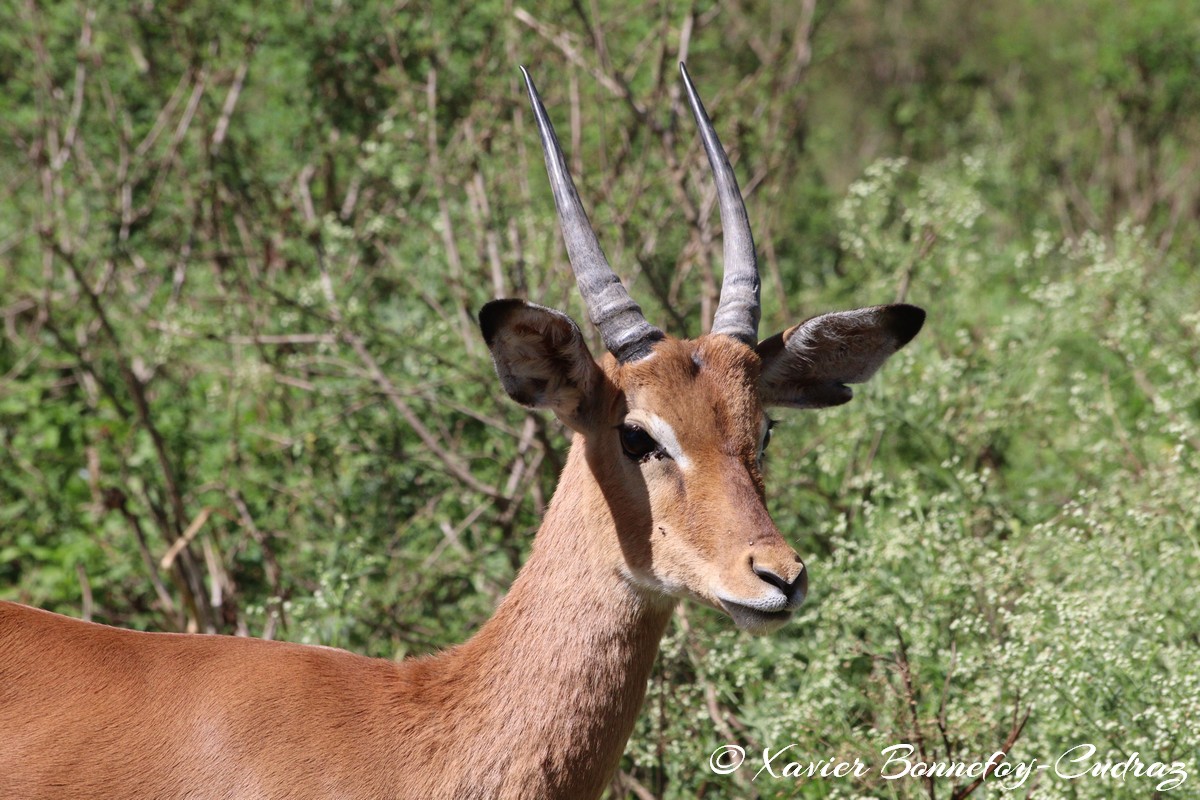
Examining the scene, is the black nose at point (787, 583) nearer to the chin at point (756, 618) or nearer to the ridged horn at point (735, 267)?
the chin at point (756, 618)

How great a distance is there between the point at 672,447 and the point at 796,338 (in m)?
0.69

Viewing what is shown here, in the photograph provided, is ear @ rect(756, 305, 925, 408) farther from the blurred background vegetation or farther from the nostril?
the blurred background vegetation

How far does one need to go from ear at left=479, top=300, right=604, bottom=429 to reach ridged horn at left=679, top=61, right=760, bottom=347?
1.54 feet

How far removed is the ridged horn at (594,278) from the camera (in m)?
3.79

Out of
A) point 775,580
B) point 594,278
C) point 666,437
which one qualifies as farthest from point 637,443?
point 775,580

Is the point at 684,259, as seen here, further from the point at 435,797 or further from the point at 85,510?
the point at 435,797

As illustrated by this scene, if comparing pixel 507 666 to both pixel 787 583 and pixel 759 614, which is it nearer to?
pixel 759 614

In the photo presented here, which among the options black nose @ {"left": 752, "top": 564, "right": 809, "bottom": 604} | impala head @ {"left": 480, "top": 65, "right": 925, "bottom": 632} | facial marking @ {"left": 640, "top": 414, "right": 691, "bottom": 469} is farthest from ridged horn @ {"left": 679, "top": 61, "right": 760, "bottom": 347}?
black nose @ {"left": 752, "top": 564, "right": 809, "bottom": 604}

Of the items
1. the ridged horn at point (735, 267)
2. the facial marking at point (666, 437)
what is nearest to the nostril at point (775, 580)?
the facial marking at point (666, 437)

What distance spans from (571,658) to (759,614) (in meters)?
0.60

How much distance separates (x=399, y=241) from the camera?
877 centimetres

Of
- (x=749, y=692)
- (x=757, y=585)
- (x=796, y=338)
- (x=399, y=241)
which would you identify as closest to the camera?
(x=757, y=585)

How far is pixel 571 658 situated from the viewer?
3.72 meters

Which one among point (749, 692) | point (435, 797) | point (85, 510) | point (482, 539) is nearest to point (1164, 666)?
point (749, 692)
